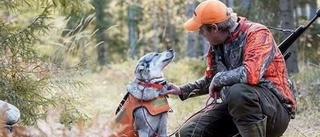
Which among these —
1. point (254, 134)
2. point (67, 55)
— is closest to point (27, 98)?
point (254, 134)

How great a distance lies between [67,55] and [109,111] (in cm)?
96

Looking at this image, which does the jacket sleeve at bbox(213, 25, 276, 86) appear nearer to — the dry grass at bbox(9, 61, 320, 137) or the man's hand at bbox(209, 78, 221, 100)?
the man's hand at bbox(209, 78, 221, 100)

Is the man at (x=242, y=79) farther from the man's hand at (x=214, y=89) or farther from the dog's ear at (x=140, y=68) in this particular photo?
the dog's ear at (x=140, y=68)

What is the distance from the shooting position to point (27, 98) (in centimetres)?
470

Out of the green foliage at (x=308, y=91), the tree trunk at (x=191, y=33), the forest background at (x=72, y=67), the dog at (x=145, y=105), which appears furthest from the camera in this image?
the tree trunk at (x=191, y=33)

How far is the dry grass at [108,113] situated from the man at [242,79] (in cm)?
84

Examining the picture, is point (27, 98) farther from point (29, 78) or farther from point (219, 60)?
point (219, 60)

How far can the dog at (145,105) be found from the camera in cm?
442

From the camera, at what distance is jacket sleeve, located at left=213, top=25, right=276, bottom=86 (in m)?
3.83

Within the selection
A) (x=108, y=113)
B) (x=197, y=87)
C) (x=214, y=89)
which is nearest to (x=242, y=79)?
(x=214, y=89)

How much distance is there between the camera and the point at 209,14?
4.00 m

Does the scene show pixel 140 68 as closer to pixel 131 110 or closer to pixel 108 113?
pixel 131 110

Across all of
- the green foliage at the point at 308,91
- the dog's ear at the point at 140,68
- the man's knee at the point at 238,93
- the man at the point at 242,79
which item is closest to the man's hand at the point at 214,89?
the man at the point at 242,79

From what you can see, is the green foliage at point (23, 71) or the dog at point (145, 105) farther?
the green foliage at point (23, 71)
